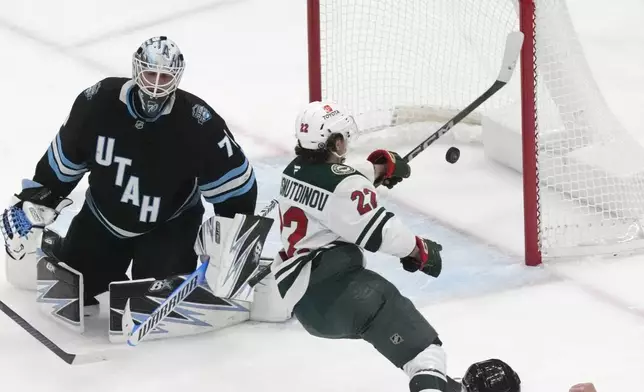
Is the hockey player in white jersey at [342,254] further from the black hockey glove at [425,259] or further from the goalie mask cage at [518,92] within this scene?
the goalie mask cage at [518,92]

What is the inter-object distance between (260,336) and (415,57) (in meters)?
1.40

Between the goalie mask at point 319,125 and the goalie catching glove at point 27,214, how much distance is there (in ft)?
2.90

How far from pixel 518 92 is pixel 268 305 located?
1.50 m

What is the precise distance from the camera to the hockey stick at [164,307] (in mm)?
3613

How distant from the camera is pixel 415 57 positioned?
4.75 metres

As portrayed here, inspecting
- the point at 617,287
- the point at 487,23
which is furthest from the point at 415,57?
the point at 617,287

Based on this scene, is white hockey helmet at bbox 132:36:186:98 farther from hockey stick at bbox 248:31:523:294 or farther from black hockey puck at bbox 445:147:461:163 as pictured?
black hockey puck at bbox 445:147:461:163

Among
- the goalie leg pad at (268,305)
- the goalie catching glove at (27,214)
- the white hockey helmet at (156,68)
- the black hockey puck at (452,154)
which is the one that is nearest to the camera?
the white hockey helmet at (156,68)

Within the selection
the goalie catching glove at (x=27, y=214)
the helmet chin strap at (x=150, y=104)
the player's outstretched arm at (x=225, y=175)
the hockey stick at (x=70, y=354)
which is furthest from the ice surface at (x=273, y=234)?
the helmet chin strap at (x=150, y=104)

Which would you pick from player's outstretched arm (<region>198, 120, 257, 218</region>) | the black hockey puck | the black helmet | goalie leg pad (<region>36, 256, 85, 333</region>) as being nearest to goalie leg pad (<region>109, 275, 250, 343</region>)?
goalie leg pad (<region>36, 256, 85, 333</region>)

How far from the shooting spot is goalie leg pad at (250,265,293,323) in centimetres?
380

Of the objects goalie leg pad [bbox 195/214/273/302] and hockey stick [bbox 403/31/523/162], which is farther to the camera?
hockey stick [bbox 403/31/523/162]

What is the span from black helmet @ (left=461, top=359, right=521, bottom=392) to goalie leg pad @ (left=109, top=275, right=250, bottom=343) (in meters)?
0.93

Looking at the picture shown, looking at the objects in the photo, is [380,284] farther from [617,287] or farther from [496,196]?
[496,196]
